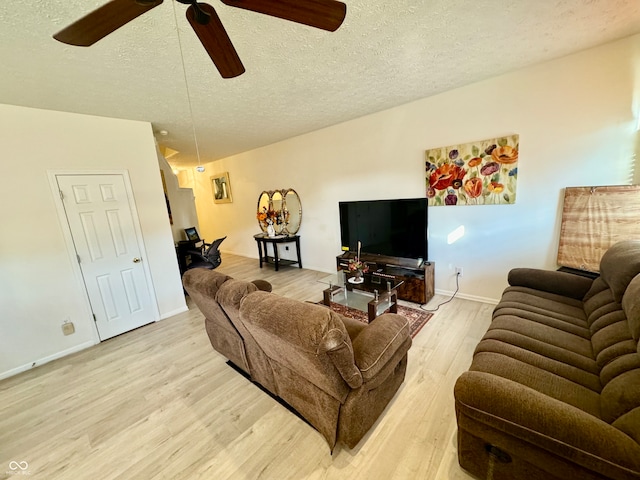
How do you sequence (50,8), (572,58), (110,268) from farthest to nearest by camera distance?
(110,268), (572,58), (50,8)

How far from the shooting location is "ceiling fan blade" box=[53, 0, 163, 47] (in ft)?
3.27

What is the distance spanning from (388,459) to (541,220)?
271cm

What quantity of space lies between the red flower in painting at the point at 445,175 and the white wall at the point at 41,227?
12.5ft

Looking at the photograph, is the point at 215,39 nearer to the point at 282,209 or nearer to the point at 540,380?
the point at 540,380

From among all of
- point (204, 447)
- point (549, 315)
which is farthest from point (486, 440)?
point (204, 447)

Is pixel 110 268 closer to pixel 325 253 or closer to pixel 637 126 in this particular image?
pixel 325 253

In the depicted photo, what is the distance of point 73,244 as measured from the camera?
8.78ft

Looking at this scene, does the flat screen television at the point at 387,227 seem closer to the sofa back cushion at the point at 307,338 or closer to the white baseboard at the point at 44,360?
the sofa back cushion at the point at 307,338

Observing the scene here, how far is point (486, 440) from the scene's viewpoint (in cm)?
109

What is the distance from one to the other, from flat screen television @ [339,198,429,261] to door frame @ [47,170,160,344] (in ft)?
9.07

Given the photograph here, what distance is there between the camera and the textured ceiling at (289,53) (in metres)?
1.53

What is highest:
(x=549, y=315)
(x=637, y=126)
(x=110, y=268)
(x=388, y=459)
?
(x=637, y=126)

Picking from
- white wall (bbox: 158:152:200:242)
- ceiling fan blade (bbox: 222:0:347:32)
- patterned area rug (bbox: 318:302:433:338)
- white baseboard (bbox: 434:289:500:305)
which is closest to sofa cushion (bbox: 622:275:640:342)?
patterned area rug (bbox: 318:302:433:338)

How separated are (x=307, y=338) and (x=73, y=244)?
3.13m
